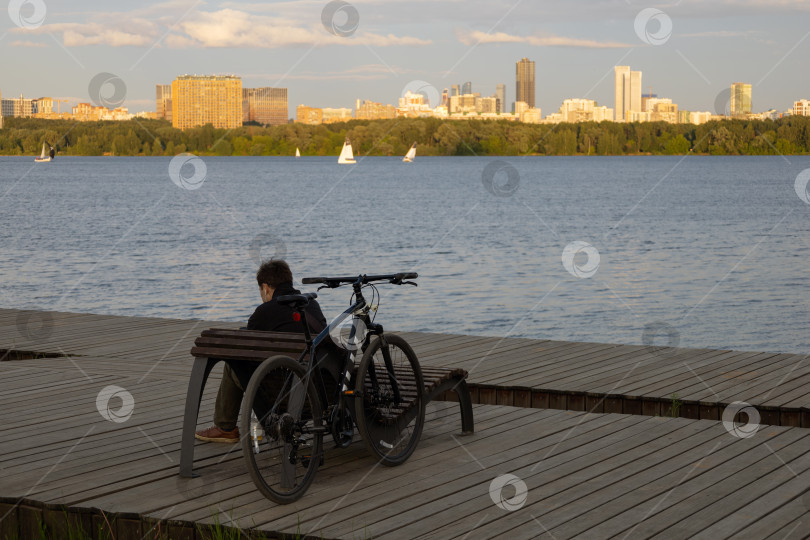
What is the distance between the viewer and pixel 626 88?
289 ft

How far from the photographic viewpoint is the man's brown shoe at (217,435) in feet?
18.5

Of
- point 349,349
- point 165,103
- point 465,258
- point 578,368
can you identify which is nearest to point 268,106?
point 165,103

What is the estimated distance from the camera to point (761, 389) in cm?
750

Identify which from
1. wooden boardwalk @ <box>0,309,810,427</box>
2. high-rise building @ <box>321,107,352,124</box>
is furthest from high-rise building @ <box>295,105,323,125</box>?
wooden boardwalk @ <box>0,309,810,427</box>

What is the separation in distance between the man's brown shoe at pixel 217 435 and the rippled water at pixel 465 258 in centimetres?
1281

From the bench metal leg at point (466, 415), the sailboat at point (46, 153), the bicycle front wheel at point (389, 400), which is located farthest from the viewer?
the sailboat at point (46, 153)

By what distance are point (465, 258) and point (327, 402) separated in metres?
27.1

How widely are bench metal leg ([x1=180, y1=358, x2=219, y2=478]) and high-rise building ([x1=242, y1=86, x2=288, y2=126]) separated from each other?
277ft

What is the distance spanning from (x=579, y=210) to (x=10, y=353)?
50622 mm

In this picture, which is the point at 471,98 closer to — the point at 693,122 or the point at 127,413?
the point at 693,122

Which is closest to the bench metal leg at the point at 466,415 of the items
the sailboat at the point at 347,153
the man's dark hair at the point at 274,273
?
the man's dark hair at the point at 274,273

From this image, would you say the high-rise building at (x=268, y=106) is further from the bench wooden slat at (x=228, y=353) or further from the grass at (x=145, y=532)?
the grass at (x=145, y=532)

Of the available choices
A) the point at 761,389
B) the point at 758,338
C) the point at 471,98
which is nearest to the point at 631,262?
the point at 758,338

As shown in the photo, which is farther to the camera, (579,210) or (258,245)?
(579,210)
